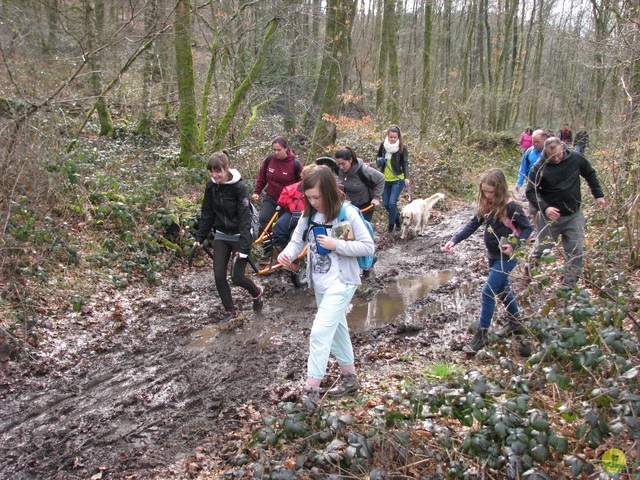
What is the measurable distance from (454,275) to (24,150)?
7.01 meters

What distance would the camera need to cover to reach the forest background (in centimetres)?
678

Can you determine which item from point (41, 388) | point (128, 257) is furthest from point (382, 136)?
point (41, 388)

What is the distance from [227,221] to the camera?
624 cm

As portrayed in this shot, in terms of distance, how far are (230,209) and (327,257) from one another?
2.45m

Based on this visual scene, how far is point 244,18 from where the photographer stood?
1400 centimetres

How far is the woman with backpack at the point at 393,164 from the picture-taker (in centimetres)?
1014

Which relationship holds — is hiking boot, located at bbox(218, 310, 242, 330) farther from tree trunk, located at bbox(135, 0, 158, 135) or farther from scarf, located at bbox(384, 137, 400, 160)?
tree trunk, located at bbox(135, 0, 158, 135)

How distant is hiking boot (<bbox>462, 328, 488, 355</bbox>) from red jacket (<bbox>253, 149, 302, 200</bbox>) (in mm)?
3653

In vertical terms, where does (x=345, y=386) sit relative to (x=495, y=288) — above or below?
below

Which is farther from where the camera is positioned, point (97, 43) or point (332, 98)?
point (97, 43)

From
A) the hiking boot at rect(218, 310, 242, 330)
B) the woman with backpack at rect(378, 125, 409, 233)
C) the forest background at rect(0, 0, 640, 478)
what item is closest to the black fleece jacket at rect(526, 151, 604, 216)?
the forest background at rect(0, 0, 640, 478)

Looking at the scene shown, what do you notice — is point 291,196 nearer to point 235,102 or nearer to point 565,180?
point 565,180

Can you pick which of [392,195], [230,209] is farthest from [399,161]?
[230,209]

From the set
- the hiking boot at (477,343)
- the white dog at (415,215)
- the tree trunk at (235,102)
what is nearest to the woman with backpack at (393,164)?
the white dog at (415,215)
